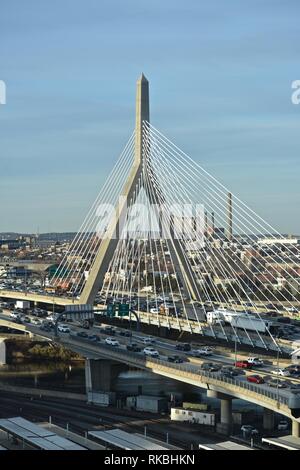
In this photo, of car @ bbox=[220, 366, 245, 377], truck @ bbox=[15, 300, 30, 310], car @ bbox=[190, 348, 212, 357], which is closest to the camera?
car @ bbox=[220, 366, 245, 377]

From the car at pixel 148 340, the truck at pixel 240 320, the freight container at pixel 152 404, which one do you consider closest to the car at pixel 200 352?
the freight container at pixel 152 404

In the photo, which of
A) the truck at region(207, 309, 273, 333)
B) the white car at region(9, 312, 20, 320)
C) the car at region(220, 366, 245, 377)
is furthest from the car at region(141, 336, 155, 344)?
the white car at region(9, 312, 20, 320)

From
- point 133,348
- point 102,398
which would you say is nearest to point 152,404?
point 102,398

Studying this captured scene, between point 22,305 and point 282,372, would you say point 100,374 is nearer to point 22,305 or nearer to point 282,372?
point 282,372

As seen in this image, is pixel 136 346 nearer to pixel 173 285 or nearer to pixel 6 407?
pixel 6 407

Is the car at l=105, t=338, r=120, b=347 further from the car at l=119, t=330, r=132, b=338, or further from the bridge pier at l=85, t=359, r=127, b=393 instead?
the car at l=119, t=330, r=132, b=338

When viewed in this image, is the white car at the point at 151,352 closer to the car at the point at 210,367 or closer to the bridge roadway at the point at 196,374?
the bridge roadway at the point at 196,374
